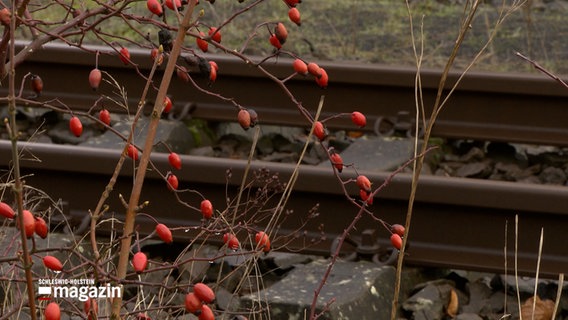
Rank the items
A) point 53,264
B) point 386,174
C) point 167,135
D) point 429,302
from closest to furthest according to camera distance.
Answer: point 53,264
point 429,302
point 386,174
point 167,135

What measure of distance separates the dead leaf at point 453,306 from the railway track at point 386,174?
0.66ft

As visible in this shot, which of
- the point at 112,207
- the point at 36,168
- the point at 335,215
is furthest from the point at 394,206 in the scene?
the point at 36,168

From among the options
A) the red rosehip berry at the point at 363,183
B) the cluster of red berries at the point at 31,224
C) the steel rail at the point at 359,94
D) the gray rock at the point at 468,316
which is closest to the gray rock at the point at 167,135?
the steel rail at the point at 359,94

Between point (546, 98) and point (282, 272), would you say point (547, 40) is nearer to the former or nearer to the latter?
point (546, 98)

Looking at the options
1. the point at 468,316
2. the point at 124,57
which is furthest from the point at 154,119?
the point at 468,316

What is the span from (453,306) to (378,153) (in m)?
1.67

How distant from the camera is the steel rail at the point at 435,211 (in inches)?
181

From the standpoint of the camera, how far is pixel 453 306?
4.44 m

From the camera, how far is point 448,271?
481 cm

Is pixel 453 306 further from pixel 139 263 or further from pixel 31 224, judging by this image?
pixel 31 224

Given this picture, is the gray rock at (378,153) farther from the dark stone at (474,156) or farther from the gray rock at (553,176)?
the gray rock at (553,176)

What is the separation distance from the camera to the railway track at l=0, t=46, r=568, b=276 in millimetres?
4652

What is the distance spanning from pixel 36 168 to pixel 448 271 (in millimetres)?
1873

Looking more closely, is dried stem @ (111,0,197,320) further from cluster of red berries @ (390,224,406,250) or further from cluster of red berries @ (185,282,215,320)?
cluster of red berries @ (390,224,406,250)
